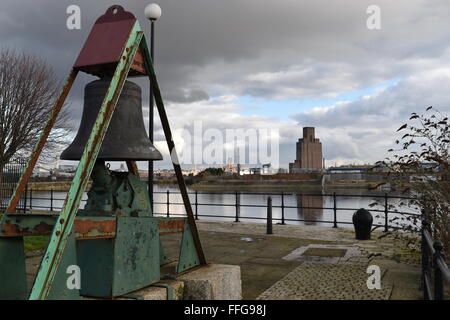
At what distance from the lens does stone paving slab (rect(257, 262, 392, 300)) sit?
5031 mm

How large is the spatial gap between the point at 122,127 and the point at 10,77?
17.1 meters

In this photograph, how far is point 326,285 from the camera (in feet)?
18.2

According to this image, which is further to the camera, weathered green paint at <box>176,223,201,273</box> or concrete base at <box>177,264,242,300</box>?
weathered green paint at <box>176,223,201,273</box>

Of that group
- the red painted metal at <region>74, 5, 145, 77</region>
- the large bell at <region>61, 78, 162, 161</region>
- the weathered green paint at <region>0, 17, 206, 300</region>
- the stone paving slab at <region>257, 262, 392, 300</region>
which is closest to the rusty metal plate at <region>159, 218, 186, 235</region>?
the weathered green paint at <region>0, 17, 206, 300</region>

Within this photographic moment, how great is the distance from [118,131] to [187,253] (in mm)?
1461

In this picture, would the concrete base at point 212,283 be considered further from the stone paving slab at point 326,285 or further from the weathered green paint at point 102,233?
the stone paving slab at point 326,285

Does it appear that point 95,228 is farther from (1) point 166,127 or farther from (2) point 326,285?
(2) point 326,285

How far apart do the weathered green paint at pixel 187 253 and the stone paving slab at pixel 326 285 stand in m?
1.26

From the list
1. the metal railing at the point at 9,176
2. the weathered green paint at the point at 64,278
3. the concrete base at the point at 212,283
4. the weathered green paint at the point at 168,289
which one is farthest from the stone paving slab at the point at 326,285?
the metal railing at the point at 9,176

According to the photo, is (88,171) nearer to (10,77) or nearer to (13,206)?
(13,206)

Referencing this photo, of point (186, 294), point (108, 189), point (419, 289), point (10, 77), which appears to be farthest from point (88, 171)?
point (10, 77)

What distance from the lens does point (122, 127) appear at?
11.5 feet

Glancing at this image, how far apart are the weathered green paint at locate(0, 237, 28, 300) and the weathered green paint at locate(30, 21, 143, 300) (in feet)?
3.36

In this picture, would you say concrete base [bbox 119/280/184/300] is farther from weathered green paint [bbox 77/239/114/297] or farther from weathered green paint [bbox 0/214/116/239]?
weathered green paint [bbox 0/214/116/239]
